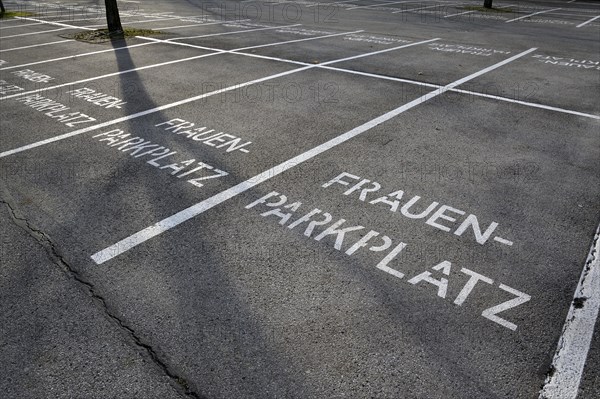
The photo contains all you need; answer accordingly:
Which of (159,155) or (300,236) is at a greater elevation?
(159,155)

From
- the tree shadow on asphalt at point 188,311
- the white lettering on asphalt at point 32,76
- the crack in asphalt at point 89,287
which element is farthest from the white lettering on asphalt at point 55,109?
the tree shadow on asphalt at point 188,311

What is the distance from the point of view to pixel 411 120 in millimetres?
7043

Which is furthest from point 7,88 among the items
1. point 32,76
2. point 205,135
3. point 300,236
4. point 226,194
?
point 300,236

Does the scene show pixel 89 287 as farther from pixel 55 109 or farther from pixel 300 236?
pixel 55 109

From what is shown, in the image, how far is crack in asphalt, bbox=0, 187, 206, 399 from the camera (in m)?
2.82

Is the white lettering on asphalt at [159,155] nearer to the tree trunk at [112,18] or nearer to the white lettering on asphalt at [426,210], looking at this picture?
A: the white lettering on asphalt at [426,210]

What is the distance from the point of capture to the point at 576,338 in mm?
3150

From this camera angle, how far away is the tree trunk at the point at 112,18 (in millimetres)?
13914

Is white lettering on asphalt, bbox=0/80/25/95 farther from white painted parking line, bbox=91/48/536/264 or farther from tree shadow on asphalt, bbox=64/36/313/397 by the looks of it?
white painted parking line, bbox=91/48/536/264

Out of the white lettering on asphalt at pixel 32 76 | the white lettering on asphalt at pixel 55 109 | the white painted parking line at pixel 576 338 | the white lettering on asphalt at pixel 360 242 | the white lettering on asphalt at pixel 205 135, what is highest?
the white lettering on asphalt at pixel 32 76

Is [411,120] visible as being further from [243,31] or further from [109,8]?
[109,8]

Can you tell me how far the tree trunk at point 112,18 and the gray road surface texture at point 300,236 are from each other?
5.49 meters

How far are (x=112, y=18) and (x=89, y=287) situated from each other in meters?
12.9

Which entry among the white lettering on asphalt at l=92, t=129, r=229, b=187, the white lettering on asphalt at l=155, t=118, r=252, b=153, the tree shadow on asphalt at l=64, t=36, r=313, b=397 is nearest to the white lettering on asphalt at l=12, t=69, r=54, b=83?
the white lettering on asphalt at l=92, t=129, r=229, b=187
